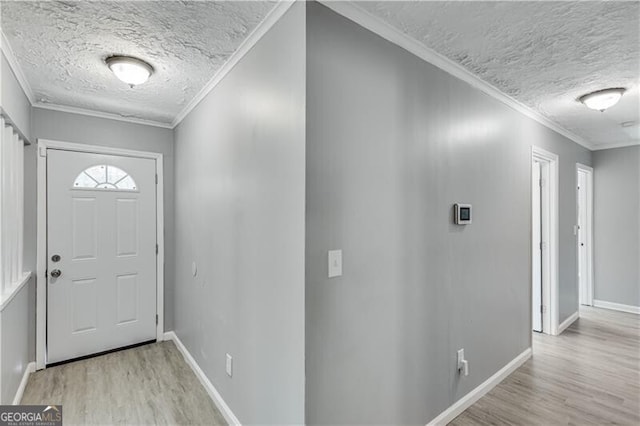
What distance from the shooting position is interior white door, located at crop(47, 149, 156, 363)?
306 centimetres

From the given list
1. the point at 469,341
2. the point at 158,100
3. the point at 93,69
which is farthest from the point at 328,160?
the point at 158,100

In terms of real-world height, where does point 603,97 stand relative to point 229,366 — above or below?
above

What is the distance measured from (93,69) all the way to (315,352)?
251 centimetres

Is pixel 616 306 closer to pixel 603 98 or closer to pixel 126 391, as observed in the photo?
pixel 603 98

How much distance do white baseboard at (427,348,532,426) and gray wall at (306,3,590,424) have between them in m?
0.05

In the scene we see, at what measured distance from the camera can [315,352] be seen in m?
1.49

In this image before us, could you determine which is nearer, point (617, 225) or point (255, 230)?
point (255, 230)

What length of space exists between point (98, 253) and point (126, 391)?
1.42m

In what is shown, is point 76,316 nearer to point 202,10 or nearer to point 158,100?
point 158,100

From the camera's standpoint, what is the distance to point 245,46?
6.58 ft

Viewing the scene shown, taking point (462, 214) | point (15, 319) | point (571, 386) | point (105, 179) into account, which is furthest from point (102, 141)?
point (571, 386)

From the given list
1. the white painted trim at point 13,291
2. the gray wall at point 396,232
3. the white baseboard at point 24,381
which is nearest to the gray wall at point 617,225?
the gray wall at point 396,232

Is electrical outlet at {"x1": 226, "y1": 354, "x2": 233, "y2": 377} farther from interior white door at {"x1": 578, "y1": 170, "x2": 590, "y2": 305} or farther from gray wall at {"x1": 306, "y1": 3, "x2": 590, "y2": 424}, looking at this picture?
interior white door at {"x1": 578, "y1": 170, "x2": 590, "y2": 305}

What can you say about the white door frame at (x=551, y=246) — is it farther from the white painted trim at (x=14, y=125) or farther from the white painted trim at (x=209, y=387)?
the white painted trim at (x=14, y=125)
